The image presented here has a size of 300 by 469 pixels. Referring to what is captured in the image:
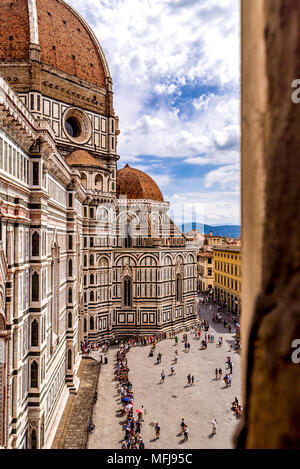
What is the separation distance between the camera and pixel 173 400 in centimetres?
1741

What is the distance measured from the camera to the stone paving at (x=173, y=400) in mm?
13906

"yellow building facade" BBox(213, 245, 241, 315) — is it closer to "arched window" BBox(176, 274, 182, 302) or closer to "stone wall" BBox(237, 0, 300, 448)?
"arched window" BBox(176, 274, 182, 302)

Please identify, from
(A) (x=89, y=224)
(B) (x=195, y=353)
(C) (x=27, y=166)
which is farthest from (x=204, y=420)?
(A) (x=89, y=224)

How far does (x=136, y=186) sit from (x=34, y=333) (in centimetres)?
2518

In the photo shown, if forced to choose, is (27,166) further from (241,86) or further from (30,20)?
(30,20)

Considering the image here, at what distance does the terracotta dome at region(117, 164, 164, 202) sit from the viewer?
34.2m

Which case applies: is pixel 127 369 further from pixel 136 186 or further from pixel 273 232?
pixel 273 232

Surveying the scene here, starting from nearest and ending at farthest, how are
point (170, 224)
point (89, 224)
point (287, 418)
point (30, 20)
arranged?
point (287, 418)
point (30, 20)
point (89, 224)
point (170, 224)

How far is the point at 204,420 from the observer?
50.4ft

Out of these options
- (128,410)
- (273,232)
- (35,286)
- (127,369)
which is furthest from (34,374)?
(273,232)

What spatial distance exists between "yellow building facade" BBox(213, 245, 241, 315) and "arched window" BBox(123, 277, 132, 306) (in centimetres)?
1337

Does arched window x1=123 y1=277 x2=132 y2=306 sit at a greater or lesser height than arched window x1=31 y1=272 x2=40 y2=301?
lesser

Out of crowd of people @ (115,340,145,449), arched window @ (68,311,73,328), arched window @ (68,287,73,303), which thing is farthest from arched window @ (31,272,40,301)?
arched window @ (68,311,73,328)

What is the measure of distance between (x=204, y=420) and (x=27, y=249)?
1146 cm
